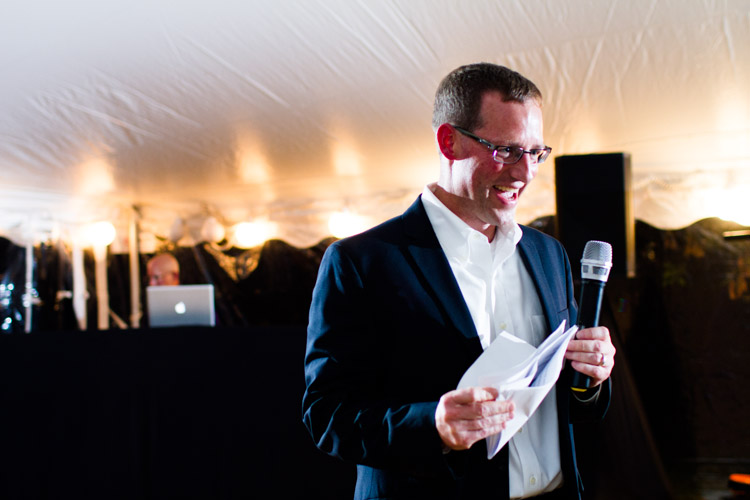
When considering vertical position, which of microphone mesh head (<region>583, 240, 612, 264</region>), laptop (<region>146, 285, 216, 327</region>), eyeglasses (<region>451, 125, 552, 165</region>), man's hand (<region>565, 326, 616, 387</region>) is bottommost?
laptop (<region>146, 285, 216, 327</region>)

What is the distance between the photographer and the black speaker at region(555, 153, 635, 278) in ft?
12.0

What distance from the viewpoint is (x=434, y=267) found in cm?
124

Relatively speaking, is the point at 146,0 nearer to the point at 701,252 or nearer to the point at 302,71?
the point at 302,71

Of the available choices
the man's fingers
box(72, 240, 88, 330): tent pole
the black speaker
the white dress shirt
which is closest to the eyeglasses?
the white dress shirt

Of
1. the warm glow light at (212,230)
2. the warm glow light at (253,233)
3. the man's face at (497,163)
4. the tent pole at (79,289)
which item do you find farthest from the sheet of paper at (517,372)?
the tent pole at (79,289)

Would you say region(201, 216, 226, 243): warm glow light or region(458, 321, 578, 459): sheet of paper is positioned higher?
region(201, 216, 226, 243): warm glow light

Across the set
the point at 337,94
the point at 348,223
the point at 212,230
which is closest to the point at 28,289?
the point at 212,230

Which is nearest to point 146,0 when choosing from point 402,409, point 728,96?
point 402,409

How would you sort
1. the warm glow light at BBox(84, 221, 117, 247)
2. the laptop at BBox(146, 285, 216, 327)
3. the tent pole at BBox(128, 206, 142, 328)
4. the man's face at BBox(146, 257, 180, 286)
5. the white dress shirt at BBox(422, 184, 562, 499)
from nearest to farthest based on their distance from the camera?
the white dress shirt at BBox(422, 184, 562, 499)
the laptop at BBox(146, 285, 216, 327)
the man's face at BBox(146, 257, 180, 286)
the warm glow light at BBox(84, 221, 117, 247)
the tent pole at BBox(128, 206, 142, 328)

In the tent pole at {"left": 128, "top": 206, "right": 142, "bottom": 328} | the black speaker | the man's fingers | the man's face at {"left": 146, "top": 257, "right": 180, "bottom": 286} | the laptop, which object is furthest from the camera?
the tent pole at {"left": 128, "top": 206, "right": 142, "bottom": 328}

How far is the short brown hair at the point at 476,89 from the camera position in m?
1.24

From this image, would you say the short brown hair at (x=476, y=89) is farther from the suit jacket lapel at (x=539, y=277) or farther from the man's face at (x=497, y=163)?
the suit jacket lapel at (x=539, y=277)

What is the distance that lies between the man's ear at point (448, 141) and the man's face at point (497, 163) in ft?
0.05

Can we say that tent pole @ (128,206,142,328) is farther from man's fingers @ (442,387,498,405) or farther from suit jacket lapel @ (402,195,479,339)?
man's fingers @ (442,387,498,405)
